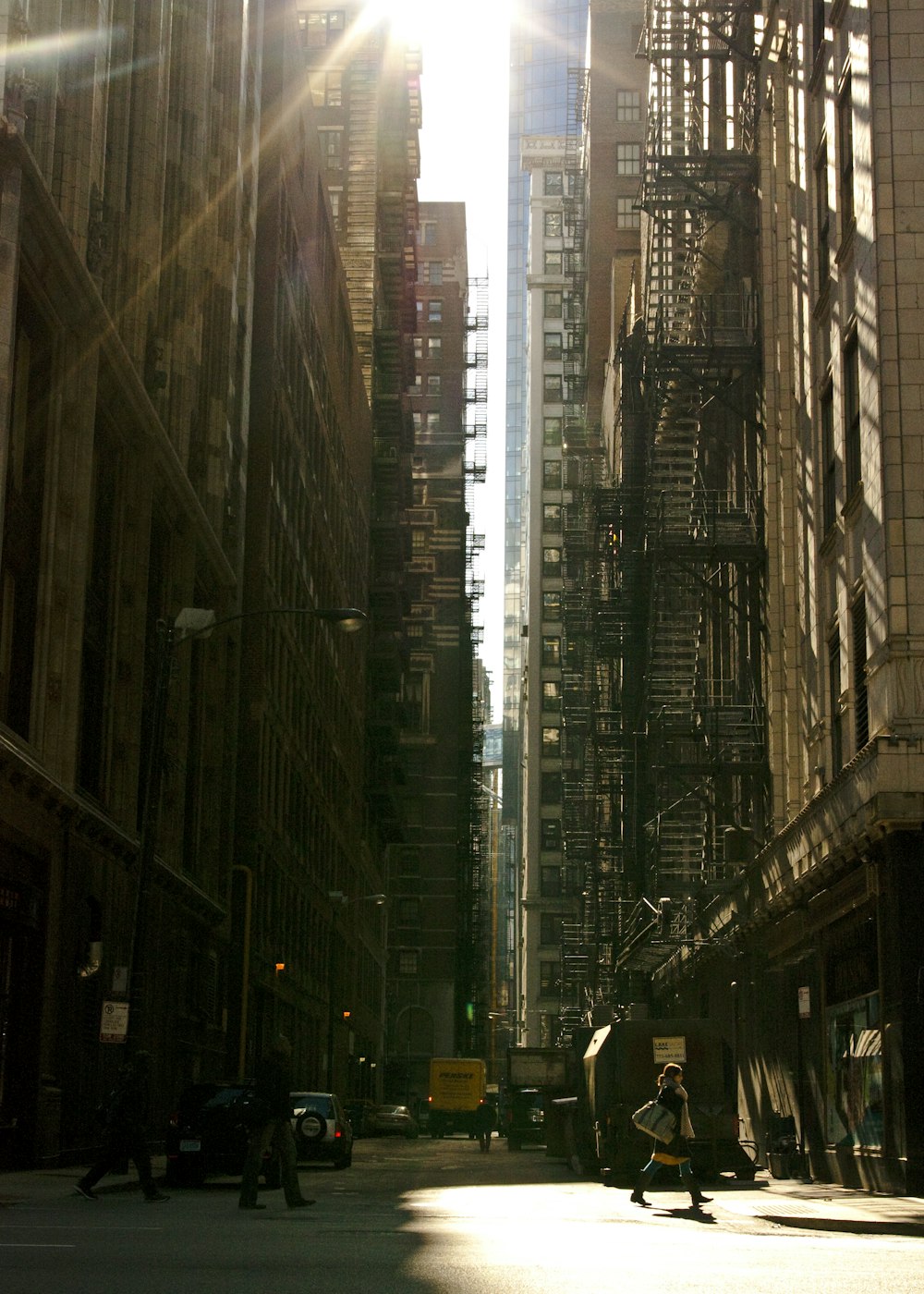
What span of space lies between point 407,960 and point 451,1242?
11086 centimetres

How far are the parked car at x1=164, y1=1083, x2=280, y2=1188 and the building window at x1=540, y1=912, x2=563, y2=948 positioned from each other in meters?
114

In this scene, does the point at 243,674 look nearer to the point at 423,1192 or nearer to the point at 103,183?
the point at 103,183

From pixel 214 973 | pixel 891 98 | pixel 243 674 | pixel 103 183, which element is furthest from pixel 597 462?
pixel 891 98

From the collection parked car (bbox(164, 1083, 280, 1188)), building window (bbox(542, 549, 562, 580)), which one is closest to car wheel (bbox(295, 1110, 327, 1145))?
parked car (bbox(164, 1083, 280, 1188))

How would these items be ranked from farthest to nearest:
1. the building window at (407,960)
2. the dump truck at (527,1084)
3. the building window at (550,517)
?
the building window at (550,517) → the building window at (407,960) → the dump truck at (527,1084)

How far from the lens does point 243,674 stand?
177 ft

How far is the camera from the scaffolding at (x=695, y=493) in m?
41.8

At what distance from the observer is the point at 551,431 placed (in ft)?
520

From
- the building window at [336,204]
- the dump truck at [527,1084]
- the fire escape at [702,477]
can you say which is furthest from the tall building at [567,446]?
the fire escape at [702,477]

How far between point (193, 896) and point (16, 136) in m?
21.4

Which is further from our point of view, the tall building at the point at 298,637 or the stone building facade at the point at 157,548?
the tall building at the point at 298,637

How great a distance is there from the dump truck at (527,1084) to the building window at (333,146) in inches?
2139

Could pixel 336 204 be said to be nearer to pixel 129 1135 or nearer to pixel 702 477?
pixel 702 477

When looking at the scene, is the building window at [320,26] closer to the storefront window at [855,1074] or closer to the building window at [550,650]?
the building window at [550,650]
